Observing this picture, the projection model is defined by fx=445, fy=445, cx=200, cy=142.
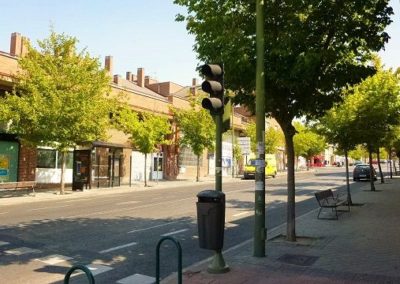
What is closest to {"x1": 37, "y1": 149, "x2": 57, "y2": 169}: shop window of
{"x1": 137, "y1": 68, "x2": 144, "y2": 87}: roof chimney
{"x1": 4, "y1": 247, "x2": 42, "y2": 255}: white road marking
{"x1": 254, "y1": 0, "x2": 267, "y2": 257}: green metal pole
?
{"x1": 4, "y1": 247, "x2": 42, "y2": 255}: white road marking

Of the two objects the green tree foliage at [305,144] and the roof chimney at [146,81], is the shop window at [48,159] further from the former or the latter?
the green tree foliage at [305,144]

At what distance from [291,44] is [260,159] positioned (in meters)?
2.60

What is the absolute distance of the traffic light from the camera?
7.52m

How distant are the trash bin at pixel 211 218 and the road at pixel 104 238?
1032 millimetres

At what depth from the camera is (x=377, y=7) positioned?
9586 millimetres

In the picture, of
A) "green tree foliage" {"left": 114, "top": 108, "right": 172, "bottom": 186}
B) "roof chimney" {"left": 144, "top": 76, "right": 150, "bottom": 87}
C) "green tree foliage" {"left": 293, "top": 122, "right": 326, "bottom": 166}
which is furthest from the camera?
"green tree foliage" {"left": 293, "top": 122, "right": 326, "bottom": 166}

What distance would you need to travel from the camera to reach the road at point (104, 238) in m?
7.70

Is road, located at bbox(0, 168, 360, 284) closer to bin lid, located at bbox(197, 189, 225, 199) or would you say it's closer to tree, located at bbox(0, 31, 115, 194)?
bin lid, located at bbox(197, 189, 225, 199)

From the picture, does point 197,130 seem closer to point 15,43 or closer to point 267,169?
point 267,169

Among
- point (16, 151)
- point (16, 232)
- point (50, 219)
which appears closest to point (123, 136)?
point (16, 151)

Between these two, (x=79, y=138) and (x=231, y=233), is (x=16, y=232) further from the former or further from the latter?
(x=79, y=138)

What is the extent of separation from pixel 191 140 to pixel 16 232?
98.6ft

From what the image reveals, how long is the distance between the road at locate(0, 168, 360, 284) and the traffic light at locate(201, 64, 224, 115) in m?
2.92

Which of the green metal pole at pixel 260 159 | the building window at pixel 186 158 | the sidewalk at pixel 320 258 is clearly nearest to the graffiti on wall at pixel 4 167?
the sidewalk at pixel 320 258
